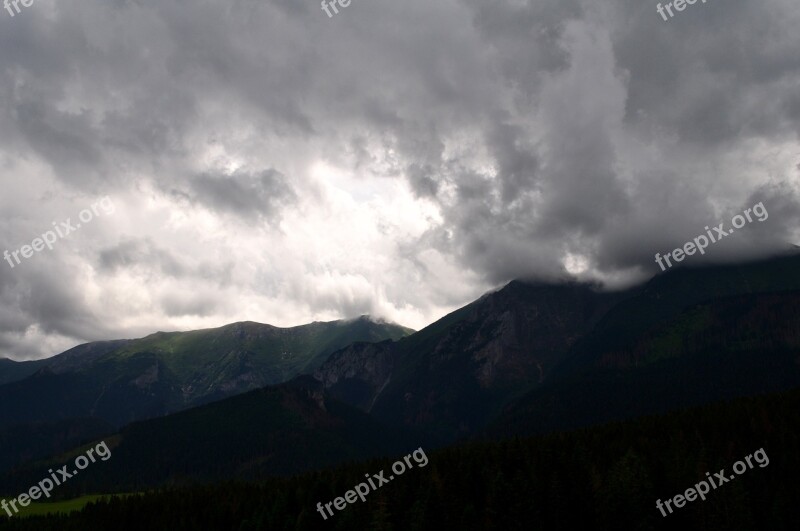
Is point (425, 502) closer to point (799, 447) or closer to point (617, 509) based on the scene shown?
point (617, 509)

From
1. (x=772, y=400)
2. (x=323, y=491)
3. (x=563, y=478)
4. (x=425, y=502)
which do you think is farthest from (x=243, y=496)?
(x=772, y=400)

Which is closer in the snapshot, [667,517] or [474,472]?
[667,517]

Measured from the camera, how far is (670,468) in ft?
436

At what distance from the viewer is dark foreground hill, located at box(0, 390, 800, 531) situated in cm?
11456

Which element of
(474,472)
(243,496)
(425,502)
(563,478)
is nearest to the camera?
(425,502)

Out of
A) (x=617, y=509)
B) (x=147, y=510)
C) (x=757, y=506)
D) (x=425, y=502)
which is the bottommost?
(x=757, y=506)

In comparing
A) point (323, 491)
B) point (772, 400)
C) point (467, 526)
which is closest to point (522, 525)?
point (467, 526)

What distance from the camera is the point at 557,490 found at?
12425 cm

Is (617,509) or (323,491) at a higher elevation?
(323,491)

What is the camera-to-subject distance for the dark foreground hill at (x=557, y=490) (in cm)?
11456

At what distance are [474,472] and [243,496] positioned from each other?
66.1 metres

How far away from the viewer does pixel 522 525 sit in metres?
118

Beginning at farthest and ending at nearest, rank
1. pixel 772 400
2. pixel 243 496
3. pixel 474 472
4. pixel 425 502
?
pixel 772 400, pixel 243 496, pixel 474 472, pixel 425 502

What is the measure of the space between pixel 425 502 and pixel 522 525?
2064cm
